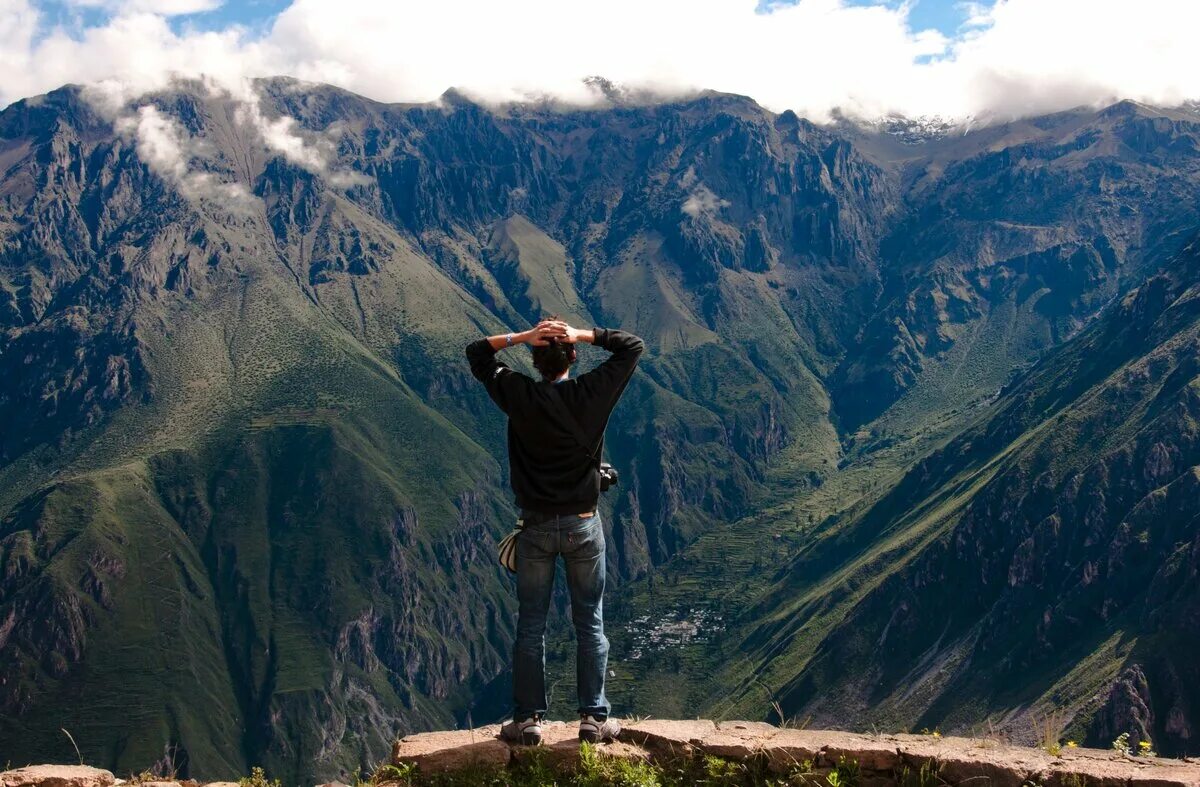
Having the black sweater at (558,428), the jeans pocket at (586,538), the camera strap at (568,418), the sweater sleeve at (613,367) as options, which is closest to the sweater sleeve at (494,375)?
the black sweater at (558,428)

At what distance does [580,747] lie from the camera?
1872 centimetres

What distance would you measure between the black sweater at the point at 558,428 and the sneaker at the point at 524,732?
3543 mm

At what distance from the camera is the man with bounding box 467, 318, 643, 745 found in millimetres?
19250

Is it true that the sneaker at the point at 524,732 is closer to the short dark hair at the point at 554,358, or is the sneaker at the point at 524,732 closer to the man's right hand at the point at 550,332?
the short dark hair at the point at 554,358

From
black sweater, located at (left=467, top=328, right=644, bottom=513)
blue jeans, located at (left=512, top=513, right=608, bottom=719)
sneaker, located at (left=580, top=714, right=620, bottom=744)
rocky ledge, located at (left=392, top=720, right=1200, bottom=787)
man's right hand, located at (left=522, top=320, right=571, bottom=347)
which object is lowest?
rocky ledge, located at (left=392, top=720, right=1200, bottom=787)

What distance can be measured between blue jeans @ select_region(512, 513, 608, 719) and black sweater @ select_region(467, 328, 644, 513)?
0.45 meters

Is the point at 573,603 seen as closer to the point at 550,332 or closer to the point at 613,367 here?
the point at 613,367

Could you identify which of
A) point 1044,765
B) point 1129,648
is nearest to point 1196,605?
point 1129,648

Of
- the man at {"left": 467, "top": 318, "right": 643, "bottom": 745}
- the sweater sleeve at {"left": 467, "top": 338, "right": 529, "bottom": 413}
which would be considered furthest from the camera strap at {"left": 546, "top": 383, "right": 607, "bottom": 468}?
the sweater sleeve at {"left": 467, "top": 338, "right": 529, "bottom": 413}

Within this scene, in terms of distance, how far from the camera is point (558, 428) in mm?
19281

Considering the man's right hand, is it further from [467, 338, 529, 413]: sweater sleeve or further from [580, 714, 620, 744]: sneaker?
[580, 714, 620, 744]: sneaker

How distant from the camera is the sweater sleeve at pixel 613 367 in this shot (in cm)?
1930

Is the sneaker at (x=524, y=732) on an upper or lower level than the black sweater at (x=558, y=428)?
lower

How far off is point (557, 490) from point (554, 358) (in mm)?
2180
